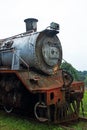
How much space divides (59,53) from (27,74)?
1.82 metres

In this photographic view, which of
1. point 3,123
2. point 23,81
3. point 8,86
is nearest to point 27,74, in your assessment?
point 23,81

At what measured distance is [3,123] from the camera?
990 cm

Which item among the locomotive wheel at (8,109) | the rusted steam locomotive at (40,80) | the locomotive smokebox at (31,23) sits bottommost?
the locomotive wheel at (8,109)

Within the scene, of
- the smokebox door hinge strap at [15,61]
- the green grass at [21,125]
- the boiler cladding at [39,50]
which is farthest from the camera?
the smokebox door hinge strap at [15,61]

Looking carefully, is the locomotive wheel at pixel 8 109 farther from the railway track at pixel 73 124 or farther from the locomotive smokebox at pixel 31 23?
the locomotive smokebox at pixel 31 23

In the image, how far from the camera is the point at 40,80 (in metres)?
10.0

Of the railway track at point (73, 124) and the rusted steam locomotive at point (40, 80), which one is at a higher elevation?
the rusted steam locomotive at point (40, 80)

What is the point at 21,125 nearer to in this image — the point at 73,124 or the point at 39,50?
the point at 73,124

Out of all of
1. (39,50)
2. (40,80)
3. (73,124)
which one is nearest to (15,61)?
(39,50)

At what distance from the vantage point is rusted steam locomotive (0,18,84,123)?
378 inches

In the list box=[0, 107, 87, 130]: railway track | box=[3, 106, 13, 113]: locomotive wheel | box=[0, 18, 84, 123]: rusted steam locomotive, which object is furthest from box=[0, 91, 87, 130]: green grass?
box=[3, 106, 13, 113]: locomotive wheel

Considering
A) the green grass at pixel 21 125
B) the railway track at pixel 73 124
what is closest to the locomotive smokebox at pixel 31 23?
the railway track at pixel 73 124

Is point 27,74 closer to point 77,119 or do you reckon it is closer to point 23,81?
point 23,81

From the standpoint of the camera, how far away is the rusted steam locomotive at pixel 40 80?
9594mm
